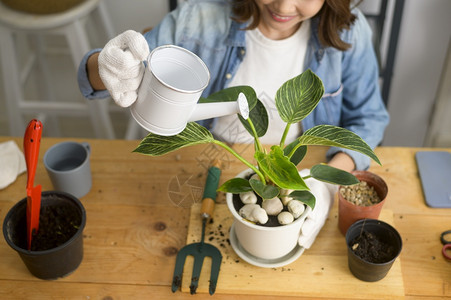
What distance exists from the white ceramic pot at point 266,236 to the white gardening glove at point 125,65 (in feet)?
0.98

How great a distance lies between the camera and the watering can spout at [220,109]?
827mm

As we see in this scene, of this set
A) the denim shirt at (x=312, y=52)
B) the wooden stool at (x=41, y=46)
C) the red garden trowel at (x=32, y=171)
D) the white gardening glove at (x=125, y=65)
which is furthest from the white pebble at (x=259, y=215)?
the wooden stool at (x=41, y=46)

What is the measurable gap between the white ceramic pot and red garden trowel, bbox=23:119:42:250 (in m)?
0.36

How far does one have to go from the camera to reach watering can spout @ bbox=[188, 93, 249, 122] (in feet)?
2.71

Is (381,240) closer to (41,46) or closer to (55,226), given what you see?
(55,226)

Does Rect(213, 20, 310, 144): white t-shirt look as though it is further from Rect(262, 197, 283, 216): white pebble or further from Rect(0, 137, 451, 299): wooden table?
Rect(262, 197, 283, 216): white pebble

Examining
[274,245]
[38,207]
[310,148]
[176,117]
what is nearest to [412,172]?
[310,148]

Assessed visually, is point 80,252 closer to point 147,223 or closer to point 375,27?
point 147,223

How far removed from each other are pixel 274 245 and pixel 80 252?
0.39m

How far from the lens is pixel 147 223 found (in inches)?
43.6

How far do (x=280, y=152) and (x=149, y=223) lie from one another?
40cm

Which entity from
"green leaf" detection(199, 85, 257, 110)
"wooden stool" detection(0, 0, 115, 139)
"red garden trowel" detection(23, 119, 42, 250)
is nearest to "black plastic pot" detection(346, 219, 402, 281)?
"green leaf" detection(199, 85, 257, 110)

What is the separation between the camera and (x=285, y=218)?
36.0 inches

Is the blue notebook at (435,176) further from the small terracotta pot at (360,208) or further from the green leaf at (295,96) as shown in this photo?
the green leaf at (295,96)
